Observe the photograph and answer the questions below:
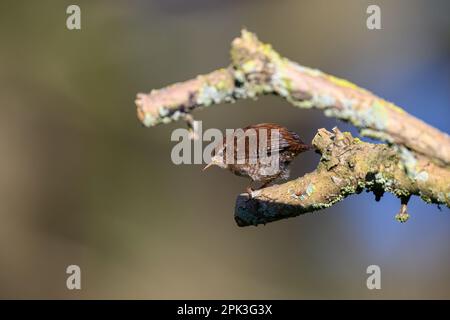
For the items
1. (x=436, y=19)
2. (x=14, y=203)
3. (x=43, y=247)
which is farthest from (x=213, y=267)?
(x=436, y=19)

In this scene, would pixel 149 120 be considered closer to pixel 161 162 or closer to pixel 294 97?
pixel 294 97

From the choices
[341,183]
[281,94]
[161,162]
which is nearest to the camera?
[281,94]

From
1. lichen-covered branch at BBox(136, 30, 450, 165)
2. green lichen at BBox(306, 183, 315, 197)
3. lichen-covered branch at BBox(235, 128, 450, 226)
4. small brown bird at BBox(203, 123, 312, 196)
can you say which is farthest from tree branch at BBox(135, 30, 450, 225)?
small brown bird at BBox(203, 123, 312, 196)

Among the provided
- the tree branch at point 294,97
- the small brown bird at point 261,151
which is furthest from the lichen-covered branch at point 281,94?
the small brown bird at point 261,151

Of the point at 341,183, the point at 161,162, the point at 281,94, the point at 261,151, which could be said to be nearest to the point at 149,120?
the point at 281,94

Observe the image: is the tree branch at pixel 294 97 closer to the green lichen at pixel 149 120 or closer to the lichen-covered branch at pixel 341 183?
the green lichen at pixel 149 120

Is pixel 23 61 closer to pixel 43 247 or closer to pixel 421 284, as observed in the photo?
pixel 43 247
